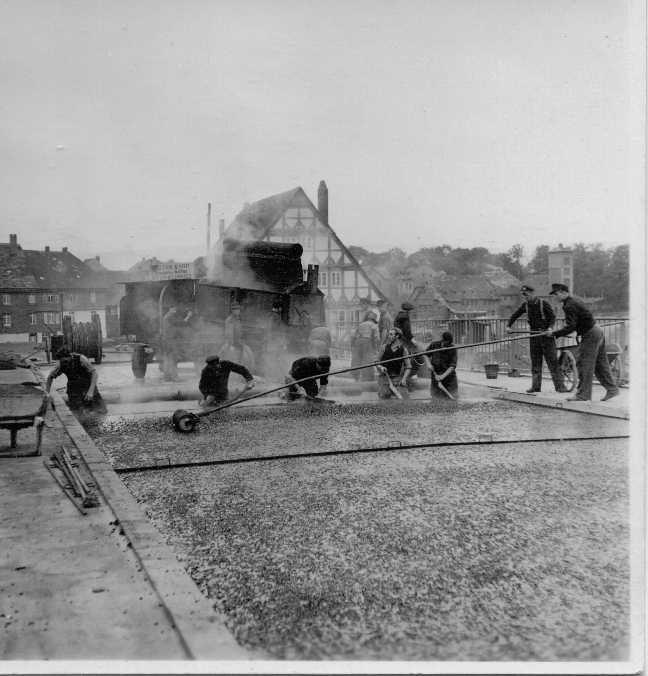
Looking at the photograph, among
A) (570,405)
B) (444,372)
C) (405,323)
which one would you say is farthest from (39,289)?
(570,405)

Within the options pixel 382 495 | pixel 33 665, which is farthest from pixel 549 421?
pixel 33 665

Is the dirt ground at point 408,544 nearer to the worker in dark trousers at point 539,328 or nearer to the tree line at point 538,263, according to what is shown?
the tree line at point 538,263

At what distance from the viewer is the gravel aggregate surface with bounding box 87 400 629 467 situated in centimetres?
595

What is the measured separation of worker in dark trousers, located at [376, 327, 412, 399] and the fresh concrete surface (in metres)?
6.21

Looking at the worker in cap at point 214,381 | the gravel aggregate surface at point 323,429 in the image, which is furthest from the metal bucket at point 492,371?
the worker in cap at point 214,381

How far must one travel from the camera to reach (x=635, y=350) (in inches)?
144

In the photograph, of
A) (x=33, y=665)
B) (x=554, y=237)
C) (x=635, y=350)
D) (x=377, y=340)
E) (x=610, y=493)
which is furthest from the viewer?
(x=377, y=340)

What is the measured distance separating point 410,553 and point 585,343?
634 cm

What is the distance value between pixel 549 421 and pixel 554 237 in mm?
2198

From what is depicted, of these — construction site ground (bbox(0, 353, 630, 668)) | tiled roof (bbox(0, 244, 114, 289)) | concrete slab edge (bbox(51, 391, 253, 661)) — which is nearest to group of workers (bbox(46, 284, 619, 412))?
tiled roof (bbox(0, 244, 114, 289))

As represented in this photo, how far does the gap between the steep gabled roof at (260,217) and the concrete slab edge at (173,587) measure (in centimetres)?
732

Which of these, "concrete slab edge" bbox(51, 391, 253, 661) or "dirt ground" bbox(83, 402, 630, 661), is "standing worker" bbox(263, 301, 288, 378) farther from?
"concrete slab edge" bbox(51, 391, 253, 661)

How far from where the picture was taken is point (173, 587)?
2732mm

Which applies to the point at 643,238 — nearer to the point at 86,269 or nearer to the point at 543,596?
the point at 543,596
